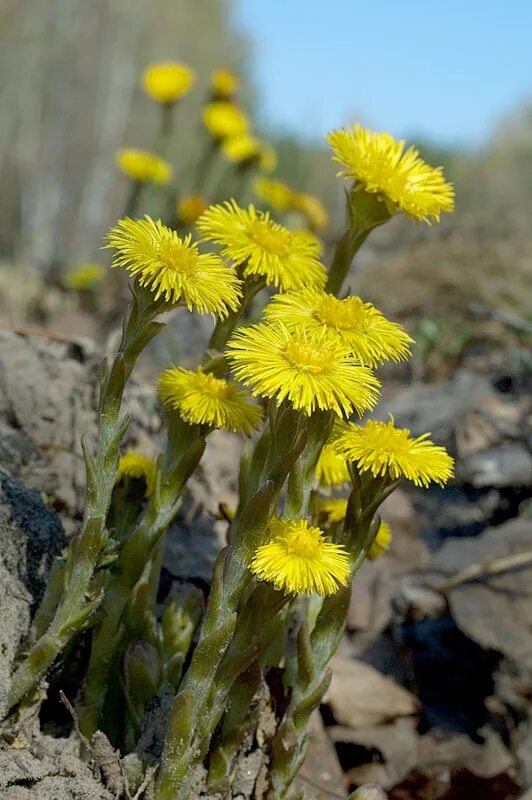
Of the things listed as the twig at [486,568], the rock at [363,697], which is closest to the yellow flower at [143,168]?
the twig at [486,568]

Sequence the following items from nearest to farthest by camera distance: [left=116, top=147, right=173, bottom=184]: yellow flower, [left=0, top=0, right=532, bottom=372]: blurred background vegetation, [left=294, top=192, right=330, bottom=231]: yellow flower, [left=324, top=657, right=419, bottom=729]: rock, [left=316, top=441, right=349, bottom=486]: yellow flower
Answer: [left=316, top=441, right=349, bottom=486]: yellow flower
[left=324, top=657, right=419, bottom=729]: rock
[left=116, top=147, right=173, bottom=184]: yellow flower
[left=294, top=192, right=330, bottom=231]: yellow flower
[left=0, top=0, right=532, bottom=372]: blurred background vegetation

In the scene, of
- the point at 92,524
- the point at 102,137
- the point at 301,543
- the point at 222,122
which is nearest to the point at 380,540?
the point at 301,543

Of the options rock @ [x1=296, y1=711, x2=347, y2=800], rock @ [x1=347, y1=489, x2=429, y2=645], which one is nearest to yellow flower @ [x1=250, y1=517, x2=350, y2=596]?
rock @ [x1=296, y1=711, x2=347, y2=800]

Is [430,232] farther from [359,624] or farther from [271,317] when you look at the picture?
[271,317]

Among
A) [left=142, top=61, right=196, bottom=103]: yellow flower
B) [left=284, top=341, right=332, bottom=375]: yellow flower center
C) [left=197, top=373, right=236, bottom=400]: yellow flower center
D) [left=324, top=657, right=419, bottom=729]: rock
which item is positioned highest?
[left=142, top=61, right=196, bottom=103]: yellow flower

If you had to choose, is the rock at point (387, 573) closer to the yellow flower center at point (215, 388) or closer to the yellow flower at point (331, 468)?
the yellow flower at point (331, 468)

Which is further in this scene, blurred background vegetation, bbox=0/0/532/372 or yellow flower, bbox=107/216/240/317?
blurred background vegetation, bbox=0/0/532/372

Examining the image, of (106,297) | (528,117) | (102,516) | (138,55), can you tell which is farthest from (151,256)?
(528,117)

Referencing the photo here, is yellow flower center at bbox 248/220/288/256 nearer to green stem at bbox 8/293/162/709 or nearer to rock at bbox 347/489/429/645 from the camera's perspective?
green stem at bbox 8/293/162/709

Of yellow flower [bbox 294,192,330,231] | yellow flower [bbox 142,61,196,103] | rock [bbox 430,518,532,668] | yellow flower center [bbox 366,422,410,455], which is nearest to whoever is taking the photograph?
yellow flower center [bbox 366,422,410,455]
